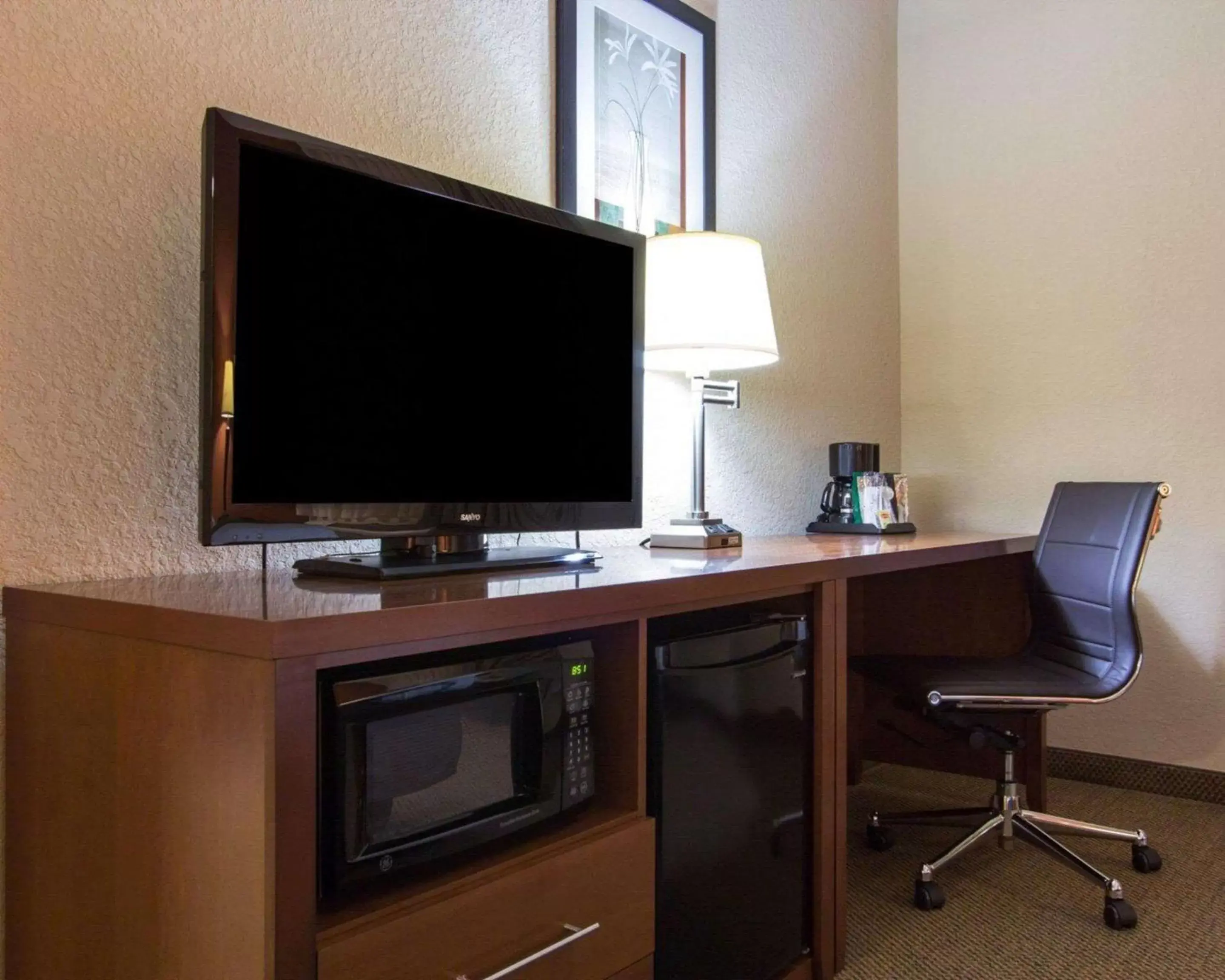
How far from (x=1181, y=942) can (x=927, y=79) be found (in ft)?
9.10

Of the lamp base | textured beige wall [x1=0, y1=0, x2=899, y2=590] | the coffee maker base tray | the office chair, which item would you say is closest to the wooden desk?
textured beige wall [x1=0, y1=0, x2=899, y2=590]

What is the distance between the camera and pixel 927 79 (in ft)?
11.0

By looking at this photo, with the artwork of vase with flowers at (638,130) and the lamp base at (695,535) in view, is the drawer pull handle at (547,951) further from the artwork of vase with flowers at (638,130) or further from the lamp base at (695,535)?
the artwork of vase with flowers at (638,130)

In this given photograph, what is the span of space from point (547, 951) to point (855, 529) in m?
1.79

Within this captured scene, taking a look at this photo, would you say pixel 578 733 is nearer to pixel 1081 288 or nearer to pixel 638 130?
pixel 638 130

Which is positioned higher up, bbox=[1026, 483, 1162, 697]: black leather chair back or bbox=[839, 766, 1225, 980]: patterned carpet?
bbox=[1026, 483, 1162, 697]: black leather chair back

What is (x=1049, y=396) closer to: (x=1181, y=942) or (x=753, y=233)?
(x=753, y=233)

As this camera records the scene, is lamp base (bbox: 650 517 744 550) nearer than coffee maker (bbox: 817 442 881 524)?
Yes

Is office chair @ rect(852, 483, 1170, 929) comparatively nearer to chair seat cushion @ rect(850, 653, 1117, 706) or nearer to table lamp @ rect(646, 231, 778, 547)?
chair seat cushion @ rect(850, 653, 1117, 706)

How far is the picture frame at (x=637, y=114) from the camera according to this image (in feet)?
6.83

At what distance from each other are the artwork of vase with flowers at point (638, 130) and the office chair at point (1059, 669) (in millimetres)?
1225

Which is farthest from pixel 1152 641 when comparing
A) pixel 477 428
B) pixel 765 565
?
pixel 477 428

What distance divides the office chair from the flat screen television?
0.84 metres

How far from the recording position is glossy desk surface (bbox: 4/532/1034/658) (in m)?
0.90
